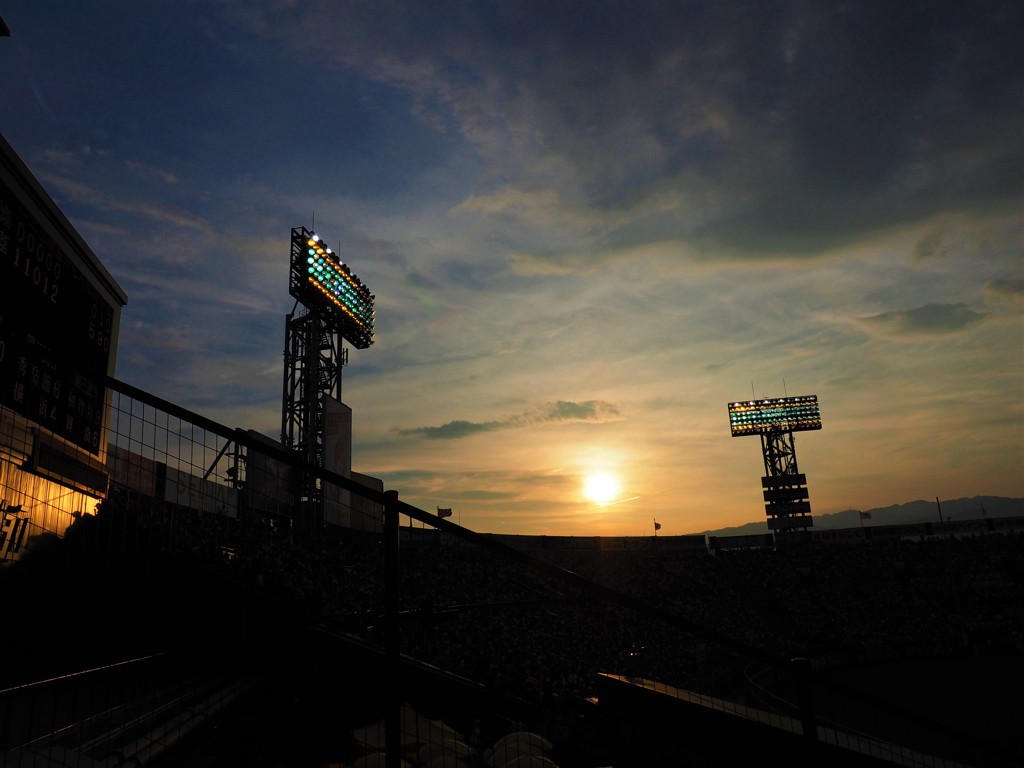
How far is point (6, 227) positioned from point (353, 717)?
9.30 m

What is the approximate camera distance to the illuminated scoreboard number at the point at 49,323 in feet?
33.6

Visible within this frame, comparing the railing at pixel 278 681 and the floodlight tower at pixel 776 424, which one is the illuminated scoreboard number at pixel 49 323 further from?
the floodlight tower at pixel 776 424

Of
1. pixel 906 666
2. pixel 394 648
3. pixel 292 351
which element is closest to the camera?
pixel 394 648

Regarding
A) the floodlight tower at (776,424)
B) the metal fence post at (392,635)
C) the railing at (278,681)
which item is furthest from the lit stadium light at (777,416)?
the metal fence post at (392,635)

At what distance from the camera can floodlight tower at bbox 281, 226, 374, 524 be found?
3234 centimetres

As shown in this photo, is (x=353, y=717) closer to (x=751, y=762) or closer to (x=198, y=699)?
(x=198, y=699)

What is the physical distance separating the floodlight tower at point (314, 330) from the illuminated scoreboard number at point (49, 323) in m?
17.6

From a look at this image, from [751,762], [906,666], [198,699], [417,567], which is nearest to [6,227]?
[198,699]

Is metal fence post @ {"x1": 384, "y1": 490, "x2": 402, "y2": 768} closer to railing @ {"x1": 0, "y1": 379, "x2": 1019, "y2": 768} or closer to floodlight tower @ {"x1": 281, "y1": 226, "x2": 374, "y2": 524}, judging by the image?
railing @ {"x1": 0, "y1": 379, "x2": 1019, "y2": 768}

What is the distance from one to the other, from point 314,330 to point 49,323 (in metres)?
22.4

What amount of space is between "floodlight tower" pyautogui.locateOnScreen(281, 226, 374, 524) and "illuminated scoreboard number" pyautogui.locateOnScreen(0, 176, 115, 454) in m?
17.6

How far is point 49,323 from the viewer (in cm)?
1184

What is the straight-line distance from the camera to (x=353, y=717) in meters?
7.87

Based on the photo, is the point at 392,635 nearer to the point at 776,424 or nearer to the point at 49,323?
the point at 49,323
